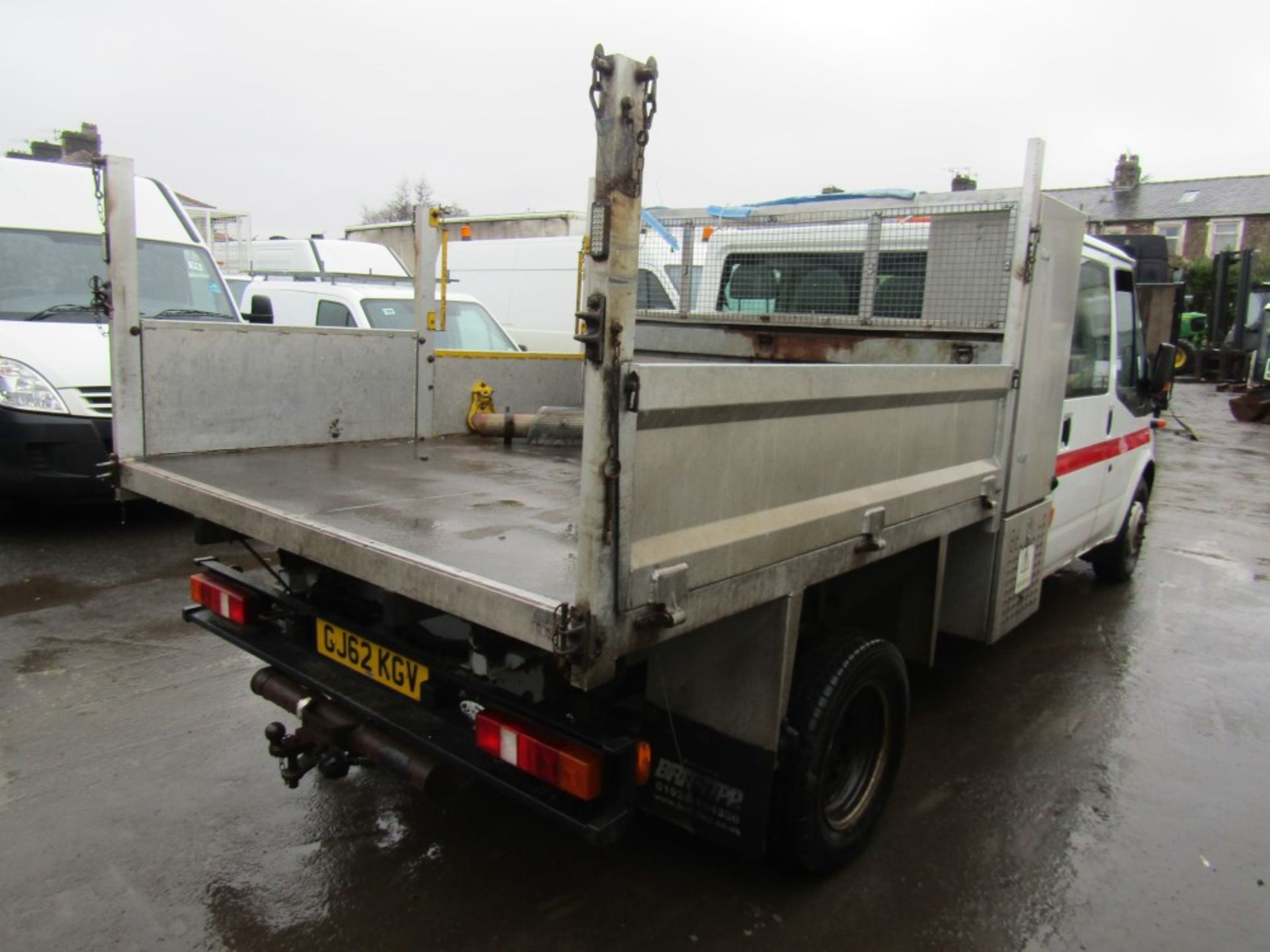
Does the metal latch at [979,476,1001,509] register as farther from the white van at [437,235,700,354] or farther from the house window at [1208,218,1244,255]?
the house window at [1208,218,1244,255]

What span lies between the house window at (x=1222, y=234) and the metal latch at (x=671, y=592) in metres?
48.6

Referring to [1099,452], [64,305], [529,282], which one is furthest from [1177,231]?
[64,305]

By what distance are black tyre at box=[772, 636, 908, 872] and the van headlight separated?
579cm

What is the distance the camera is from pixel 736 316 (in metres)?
5.39

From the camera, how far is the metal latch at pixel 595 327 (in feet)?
6.59

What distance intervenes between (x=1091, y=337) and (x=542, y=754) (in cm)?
407

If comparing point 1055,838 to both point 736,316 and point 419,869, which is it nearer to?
point 419,869

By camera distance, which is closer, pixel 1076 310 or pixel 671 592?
pixel 671 592

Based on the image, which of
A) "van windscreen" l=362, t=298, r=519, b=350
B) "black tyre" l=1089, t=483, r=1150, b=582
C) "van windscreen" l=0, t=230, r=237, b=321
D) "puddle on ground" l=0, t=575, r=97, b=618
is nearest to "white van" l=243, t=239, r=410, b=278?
"van windscreen" l=362, t=298, r=519, b=350

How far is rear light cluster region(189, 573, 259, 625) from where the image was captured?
133 inches

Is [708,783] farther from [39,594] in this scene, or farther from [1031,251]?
[39,594]

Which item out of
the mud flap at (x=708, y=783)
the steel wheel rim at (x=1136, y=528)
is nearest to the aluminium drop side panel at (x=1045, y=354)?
the mud flap at (x=708, y=783)

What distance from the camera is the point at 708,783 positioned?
2.81 m

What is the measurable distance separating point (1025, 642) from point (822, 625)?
3136mm
